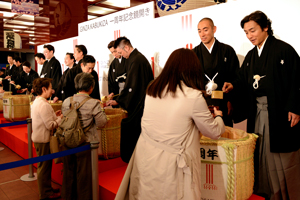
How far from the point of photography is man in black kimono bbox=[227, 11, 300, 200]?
2203 mm

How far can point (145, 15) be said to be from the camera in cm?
422

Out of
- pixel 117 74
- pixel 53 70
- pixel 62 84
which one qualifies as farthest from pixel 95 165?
pixel 53 70

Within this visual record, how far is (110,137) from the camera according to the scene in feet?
10.5

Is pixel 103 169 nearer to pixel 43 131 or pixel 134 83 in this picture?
pixel 43 131

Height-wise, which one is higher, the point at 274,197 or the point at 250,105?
the point at 250,105

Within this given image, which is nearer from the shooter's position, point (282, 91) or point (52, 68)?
point (282, 91)

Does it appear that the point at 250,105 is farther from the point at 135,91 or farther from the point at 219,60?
the point at 135,91

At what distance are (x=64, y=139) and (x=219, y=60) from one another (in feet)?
6.00

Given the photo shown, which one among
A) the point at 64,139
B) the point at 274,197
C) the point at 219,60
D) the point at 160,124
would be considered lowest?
the point at 274,197

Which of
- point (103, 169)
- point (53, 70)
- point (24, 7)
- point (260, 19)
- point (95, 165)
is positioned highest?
point (24, 7)

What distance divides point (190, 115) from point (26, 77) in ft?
19.5

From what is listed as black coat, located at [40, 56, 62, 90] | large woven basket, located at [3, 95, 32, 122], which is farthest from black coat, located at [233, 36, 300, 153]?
large woven basket, located at [3, 95, 32, 122]

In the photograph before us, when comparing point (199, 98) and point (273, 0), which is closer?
point (199, 98)

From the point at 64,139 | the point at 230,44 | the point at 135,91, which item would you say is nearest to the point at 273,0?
the point at 230,44
